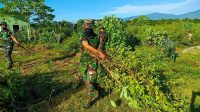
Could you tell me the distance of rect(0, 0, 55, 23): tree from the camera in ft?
111

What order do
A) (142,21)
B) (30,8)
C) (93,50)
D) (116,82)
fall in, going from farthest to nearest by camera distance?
(142,21) < (30,8) < (93,50) < (116,82)

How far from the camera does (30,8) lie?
113ft

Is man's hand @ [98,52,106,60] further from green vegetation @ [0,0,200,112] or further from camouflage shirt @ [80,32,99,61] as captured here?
camouflage shirt @ [80,32,99,61]

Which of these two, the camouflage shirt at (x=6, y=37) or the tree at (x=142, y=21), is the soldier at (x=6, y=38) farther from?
the tree at (x=142, y=21)

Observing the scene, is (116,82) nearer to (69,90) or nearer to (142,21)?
(69,90)

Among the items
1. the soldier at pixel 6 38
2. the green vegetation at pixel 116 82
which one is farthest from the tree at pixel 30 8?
the soldier at pixel 6 38

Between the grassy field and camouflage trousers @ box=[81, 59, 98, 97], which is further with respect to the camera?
the grassy field

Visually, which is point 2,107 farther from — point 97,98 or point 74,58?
point 74,58

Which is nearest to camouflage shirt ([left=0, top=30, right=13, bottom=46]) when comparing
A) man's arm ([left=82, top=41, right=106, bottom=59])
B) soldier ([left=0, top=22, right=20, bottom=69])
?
soldier ([left=0, top=22, right=20, bottom=69])

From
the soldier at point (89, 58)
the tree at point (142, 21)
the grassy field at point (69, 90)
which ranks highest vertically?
the soldier at point (89, 58)

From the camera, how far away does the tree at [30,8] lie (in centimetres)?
3391

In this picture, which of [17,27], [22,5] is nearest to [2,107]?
[22,5]

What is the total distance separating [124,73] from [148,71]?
39.0 inches

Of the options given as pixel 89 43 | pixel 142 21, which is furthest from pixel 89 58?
pixel 142 21
